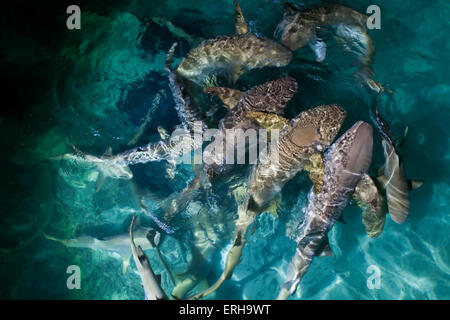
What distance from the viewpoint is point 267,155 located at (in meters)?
5.56

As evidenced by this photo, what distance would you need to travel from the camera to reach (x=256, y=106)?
564 centimetres

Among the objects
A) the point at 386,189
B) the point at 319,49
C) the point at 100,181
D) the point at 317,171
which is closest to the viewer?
the point at 317,171

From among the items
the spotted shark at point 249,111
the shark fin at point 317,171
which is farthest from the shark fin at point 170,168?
the shark fin at point 317,171

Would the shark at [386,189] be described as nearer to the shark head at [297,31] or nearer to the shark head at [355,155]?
the shark head at [355,155]

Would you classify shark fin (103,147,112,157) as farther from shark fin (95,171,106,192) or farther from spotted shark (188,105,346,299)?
spotted shark (188,105,346,299)

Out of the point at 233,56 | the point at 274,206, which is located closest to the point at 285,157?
the point at 274,206

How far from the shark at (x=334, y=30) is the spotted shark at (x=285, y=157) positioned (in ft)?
6.12

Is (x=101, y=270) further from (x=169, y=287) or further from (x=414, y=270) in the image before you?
(x=414, y=270)

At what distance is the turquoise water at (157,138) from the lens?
20.3 ft

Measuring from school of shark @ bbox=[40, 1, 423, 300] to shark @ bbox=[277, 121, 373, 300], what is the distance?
2cm

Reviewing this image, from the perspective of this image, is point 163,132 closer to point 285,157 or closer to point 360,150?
point 285,157

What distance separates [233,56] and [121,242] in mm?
4862

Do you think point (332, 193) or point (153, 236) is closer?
point (332, 193)

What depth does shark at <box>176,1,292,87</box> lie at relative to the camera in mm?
6043
